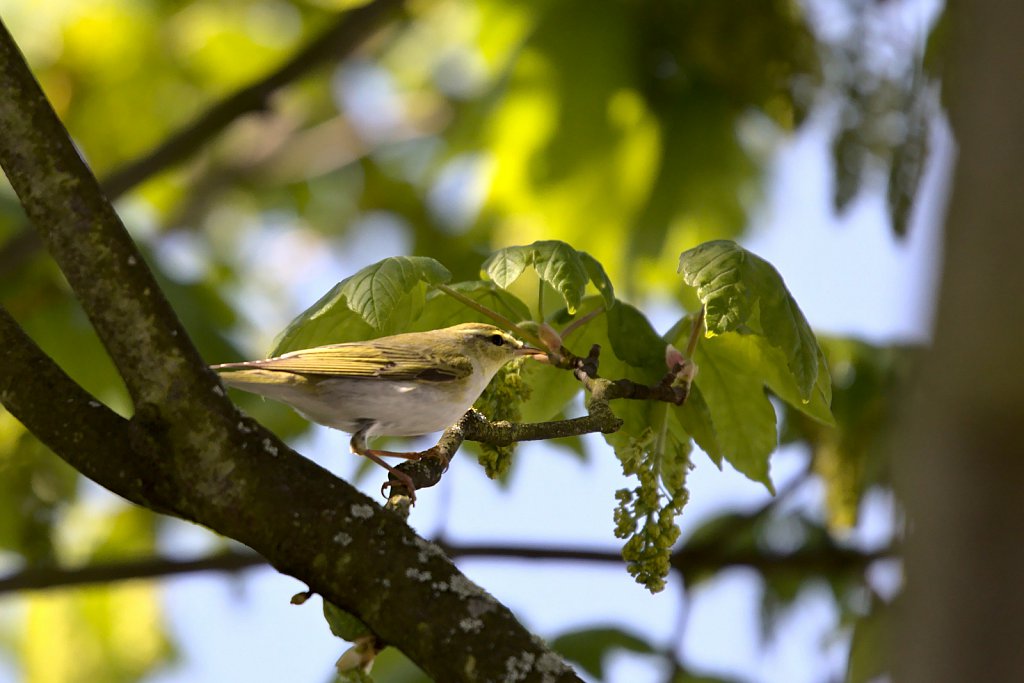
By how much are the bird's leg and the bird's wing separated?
22 centimetres

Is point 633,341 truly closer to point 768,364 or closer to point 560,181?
point 768,364

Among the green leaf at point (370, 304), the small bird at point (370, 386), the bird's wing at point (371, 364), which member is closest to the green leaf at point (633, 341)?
the green leaf at point (370, 304)

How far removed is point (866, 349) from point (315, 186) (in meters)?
5.78

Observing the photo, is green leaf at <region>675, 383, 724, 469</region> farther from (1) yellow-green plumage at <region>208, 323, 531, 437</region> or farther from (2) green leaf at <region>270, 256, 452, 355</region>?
(1) yellow-green plumage at <region>208, 323, 531, 437</region>

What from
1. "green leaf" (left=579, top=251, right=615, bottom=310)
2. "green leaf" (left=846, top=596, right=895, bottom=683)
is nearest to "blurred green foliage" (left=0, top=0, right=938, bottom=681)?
"green leaf" (left=579, top=251, right=615, bottom=310)

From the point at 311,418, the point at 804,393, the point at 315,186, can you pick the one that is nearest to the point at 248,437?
the point at 804,393

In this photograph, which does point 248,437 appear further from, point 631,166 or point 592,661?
point 631,166

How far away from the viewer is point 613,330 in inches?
110

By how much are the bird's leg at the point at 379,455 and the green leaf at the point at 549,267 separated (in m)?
0.59

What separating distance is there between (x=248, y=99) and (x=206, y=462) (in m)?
3.54

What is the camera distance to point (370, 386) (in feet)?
12.5

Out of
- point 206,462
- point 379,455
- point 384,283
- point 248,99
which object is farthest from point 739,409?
point 248,99

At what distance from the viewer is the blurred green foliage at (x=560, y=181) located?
122 inches

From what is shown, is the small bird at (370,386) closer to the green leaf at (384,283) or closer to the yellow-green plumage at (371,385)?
the yellow-green plumage at (371,385)
